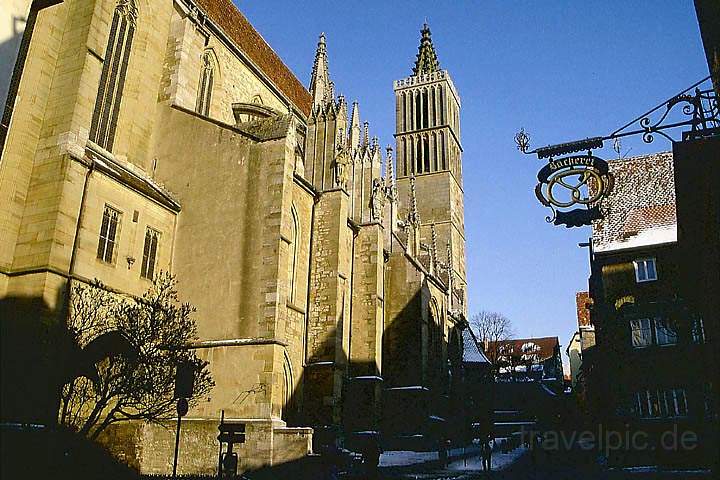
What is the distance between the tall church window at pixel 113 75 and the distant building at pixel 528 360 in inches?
2138

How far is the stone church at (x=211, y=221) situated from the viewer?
44.3 ft

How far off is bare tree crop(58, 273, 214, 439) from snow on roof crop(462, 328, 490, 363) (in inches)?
1120

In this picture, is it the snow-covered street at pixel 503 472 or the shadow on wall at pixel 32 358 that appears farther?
the snow-covered street at pixel 503 472

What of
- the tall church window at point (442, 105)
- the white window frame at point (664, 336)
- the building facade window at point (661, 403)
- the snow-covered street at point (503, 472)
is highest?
the tall church window at point (442, 105)

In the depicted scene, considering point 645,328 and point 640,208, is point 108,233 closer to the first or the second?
point 645,328


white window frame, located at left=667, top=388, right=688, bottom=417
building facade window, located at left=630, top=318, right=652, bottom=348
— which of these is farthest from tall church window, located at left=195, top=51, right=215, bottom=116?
white window frame, located at left=667, top=388, right=688, bottom=417

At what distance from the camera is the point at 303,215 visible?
811 inches

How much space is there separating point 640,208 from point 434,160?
98.2ft

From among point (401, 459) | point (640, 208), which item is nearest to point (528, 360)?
point (640, 208)

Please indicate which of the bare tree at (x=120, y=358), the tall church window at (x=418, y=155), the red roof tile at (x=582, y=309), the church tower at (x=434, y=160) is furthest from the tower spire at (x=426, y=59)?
the bare tree at (x=120, y=358)

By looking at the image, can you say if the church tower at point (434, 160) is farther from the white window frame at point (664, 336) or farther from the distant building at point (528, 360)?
the white window frame at point (664, 336)

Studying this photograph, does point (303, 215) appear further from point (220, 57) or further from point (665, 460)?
point (665, 460)

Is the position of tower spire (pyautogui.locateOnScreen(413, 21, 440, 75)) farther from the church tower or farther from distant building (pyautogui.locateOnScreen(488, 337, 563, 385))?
distant building (pyautogui.locateOnScreen(488, 337, 563, 385))

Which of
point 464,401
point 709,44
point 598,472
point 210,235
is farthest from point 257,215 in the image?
point 464,401
